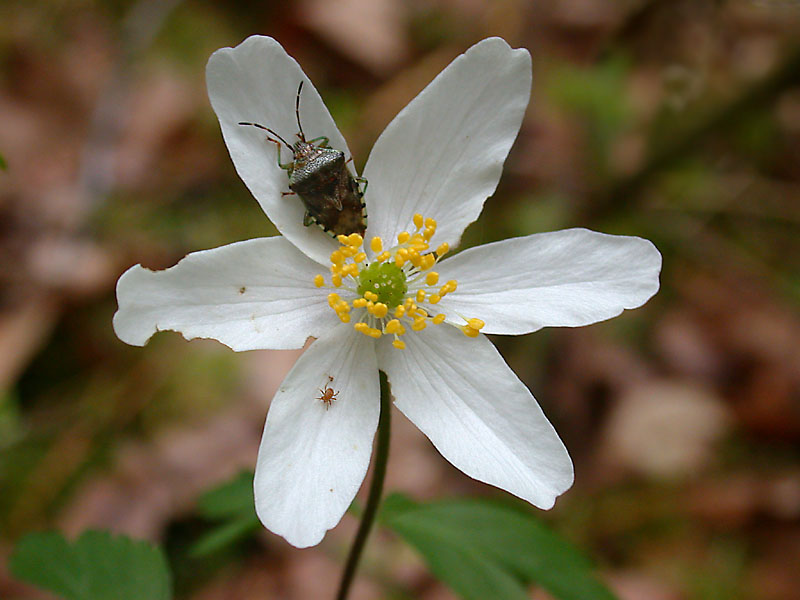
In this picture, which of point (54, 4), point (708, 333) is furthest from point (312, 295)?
point (54, 4)

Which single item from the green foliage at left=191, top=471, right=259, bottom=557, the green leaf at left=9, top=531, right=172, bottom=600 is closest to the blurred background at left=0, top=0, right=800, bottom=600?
the green foliage at left=191, top=471, right=259, bottom=557

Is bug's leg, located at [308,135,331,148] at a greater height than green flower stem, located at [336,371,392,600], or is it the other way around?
bug's leg, located at [308,135,331,148]

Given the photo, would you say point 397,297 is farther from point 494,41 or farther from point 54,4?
point 54,4

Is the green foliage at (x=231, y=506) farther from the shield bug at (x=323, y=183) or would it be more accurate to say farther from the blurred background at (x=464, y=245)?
the blurred background at (x=464, y=245)

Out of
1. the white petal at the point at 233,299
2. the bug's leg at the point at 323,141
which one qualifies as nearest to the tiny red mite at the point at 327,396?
the white petal at the point at 233,299

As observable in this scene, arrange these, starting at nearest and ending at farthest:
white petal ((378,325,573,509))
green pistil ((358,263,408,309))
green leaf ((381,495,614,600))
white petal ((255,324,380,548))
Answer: white petal ((255,324,380,548)), white petal ((378,325,573,509)), green pistil ((358,263,408,309)), green leaf ((381,495,614,600))

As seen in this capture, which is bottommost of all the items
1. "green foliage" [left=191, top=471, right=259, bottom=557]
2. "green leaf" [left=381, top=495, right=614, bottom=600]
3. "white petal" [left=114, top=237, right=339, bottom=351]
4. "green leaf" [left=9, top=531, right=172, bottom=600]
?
"green leaf" [left=381, top=495, right=614, bottom=600]

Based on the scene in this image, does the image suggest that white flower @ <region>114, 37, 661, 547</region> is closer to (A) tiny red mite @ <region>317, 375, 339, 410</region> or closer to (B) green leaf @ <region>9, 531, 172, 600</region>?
(A) tiny red mite @ <region>317, 375, 339, 410</region>
